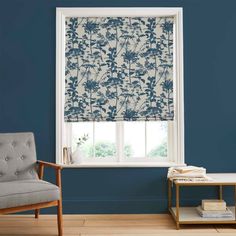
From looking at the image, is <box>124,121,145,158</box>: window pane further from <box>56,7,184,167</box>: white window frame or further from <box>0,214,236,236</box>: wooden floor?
<box>0,214,236,236</box>: wooden floor

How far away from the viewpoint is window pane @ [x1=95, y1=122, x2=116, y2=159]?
178 inches

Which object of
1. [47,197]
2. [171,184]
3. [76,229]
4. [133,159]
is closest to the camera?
[47,197]

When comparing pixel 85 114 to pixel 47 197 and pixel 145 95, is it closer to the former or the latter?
pixel 145 95

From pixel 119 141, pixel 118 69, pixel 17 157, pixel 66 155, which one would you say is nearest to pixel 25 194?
pixel 17 157

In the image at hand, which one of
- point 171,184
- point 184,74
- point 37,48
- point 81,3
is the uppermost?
point 81,3

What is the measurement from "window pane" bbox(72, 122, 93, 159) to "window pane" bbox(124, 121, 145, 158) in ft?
1.30

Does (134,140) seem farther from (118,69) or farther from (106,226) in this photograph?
(106,226)

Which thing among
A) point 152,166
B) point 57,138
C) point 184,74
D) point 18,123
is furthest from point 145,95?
point 18,123

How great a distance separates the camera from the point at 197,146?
4332 mm

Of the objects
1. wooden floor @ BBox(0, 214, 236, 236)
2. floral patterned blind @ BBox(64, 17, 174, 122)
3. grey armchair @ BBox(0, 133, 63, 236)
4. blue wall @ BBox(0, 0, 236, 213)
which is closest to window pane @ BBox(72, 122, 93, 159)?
floral patterned blind @ BBox(64, 17, 174, 122)

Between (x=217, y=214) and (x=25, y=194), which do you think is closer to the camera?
(x=25, y=194)

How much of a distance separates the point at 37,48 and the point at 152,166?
1.77 metres

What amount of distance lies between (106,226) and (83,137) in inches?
42.8

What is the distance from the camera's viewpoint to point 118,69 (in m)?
4.38
